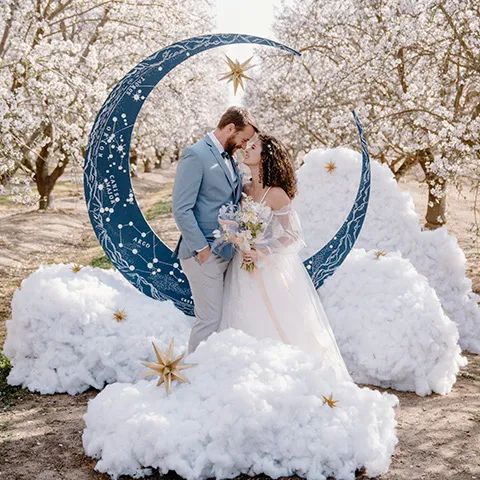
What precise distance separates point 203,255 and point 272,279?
723 mm

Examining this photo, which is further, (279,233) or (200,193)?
(279,233)

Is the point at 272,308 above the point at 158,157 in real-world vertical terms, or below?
above

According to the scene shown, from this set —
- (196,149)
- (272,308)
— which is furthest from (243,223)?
(272,308)

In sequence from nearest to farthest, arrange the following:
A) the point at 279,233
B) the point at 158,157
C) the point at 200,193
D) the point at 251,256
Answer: the point at 200,193, the point at 251,256, the point at 279,233, the point at 158,157

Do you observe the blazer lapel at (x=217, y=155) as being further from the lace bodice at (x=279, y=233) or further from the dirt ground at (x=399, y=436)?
the dirt ground at (x=399, y=436)

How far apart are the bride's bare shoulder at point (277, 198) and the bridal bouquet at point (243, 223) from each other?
0.17 m

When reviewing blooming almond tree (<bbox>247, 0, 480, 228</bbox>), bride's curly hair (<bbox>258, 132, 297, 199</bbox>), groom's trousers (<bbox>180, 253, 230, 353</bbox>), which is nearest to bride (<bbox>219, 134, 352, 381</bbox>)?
bride's curly hair (<bbox>258, 132, 297, 199</bbox>)

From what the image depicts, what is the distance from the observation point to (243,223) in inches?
239

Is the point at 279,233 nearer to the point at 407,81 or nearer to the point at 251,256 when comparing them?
the point at 251,256

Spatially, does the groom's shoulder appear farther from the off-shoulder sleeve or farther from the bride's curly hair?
the off-shoulder sleeve

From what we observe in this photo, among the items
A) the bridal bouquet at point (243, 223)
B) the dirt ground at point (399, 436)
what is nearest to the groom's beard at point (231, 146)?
the bridal bouquet at point (243, 223)

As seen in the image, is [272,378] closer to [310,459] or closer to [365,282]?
[310,459]

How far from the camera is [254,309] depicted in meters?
6.40

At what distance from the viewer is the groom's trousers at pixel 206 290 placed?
20.7ft
